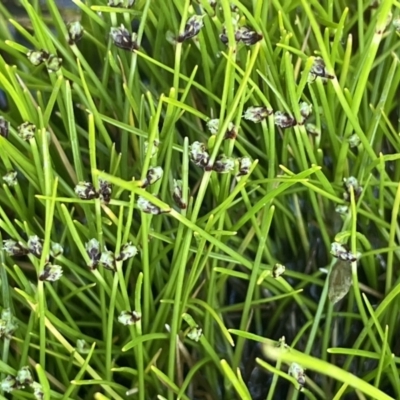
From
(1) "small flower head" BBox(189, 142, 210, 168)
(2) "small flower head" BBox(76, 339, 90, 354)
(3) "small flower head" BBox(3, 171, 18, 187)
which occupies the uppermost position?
(1) "small flower head" BBox(189, 142, 210, 168)

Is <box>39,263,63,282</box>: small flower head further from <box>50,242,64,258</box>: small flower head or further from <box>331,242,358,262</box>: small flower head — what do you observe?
<box>331,242,358,262</box>: small flower head

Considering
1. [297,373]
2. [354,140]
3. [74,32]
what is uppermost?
[74,32]

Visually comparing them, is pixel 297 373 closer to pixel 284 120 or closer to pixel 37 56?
pixel 284 120

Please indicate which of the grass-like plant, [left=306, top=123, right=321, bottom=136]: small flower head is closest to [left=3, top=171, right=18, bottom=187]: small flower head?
the grass-like plant

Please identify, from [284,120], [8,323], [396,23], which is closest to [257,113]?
[284,120]

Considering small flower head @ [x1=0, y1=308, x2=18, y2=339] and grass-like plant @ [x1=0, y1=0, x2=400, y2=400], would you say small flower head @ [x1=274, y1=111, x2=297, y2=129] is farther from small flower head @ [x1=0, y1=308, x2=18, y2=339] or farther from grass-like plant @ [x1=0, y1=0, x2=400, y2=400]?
small flower head @ [x1=0, y1=308, x2=18, y2=339]

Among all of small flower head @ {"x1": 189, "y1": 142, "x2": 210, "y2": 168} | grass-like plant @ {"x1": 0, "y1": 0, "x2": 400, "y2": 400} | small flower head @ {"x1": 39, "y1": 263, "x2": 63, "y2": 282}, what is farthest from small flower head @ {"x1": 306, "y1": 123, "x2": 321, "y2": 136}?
small flower head @ {"x1": 39, "y1": 263, "x2": 63, "y2": 282}

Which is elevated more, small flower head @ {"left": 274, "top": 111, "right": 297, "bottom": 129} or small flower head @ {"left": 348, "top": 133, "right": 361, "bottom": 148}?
small flower head @ {"left": 274, "top": 111, "right": 297, "bottom": 129}

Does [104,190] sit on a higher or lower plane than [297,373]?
higher

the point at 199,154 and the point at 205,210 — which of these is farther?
the point at 205,210
